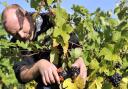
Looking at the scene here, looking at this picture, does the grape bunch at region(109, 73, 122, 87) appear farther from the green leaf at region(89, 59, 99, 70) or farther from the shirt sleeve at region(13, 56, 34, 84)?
the shirt sleeve at region(13, 56, 34, 84)

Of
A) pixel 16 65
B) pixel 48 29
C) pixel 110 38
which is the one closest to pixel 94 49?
pixel 110 38

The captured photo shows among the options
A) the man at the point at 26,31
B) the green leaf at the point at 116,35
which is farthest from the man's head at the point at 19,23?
the green leaf at the point at 116,35

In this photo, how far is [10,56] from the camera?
2.84 metres

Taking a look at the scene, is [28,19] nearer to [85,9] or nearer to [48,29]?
[48,29]

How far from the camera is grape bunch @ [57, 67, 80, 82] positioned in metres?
2.46

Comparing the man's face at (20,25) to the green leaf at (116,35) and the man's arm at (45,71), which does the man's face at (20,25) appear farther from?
the green leaf at (116,35)

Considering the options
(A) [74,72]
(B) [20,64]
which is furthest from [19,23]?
(A) [74,72]

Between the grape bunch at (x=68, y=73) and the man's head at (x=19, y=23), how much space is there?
0.36 m

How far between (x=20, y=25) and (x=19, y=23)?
14 millimetres

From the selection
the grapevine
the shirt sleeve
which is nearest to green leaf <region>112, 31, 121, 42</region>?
the grapevine

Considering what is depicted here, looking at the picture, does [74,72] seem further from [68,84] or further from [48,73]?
[48,73]

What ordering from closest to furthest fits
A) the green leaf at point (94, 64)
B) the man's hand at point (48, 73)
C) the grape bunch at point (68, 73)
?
the man's hand at point (48, 73) → the grape bunch at point (68, 73) → the green leaf at point (94, 64)

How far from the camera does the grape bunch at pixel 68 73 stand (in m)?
2.46

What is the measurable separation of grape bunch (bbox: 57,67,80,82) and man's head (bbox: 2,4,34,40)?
1.17 ft
